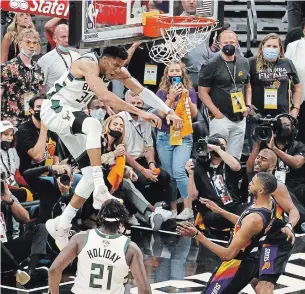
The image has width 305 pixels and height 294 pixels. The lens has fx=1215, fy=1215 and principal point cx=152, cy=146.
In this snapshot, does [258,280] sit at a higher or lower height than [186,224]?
lower

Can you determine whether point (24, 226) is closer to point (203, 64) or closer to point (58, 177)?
point (58, 177)

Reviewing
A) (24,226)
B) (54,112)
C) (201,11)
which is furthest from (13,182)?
(201,11)

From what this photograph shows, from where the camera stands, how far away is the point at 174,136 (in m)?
16.0

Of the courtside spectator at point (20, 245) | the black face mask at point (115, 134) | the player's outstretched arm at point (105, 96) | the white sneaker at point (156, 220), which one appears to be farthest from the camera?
the white sneaker at point (156, 220)

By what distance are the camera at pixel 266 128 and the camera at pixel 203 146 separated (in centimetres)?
60

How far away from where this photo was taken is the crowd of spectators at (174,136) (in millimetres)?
14266

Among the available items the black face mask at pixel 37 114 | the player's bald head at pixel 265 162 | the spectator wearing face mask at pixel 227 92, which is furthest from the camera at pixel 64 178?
the spectator wearing face mask at pixel 227 92

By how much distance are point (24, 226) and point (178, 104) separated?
3.16 m

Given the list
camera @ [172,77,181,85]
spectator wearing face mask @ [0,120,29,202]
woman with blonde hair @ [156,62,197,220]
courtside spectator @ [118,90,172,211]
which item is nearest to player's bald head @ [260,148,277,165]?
woman with blonde hair @ [156,62,197,220]

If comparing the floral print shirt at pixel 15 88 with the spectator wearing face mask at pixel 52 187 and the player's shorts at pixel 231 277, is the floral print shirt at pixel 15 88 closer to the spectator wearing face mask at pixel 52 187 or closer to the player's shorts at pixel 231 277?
the spectator wearing face mask at pixel 52 187

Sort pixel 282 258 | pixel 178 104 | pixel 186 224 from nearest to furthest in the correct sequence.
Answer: pixel 186 224 < pixel 282 258 < pixel 178 104

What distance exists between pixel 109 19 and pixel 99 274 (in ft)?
11.7

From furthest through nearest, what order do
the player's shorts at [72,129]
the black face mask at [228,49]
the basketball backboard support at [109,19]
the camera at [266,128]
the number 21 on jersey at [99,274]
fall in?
1. the black face mask at [228,49]
2. the camera at [266,128]
3. the player's shorts at [72,129]
4. the basketball backboard support at [109,19]
5. the number 21 on jersey at [99,274]

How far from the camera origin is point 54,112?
12336 millimetres
